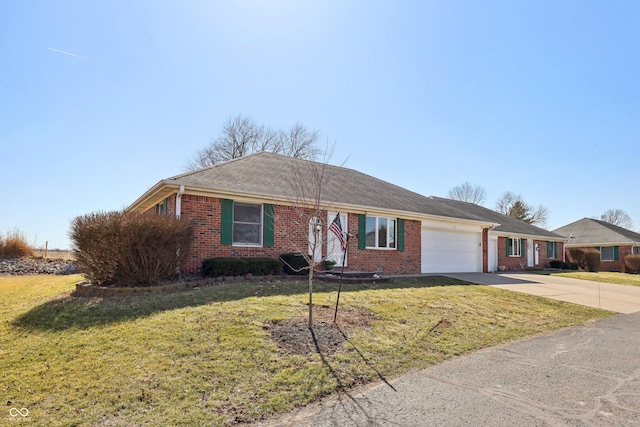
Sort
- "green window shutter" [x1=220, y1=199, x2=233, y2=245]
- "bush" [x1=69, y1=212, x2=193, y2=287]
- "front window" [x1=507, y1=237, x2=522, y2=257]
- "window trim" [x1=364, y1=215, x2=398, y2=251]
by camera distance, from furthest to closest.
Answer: "front window" [x1=507, y1=237, x2=522, y2=257] < "window trim" [x1=364, y1=215, x2=398, y2=251] < "green window shutter" [x1=220, y1=199, x2=233, y2=245] < "bush" [x1=69, y1=212, x2=193, y2=287]

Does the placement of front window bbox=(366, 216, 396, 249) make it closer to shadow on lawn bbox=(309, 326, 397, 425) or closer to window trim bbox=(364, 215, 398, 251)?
window trim bbox=(364, 215, 398, 251)

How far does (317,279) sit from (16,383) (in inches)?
328

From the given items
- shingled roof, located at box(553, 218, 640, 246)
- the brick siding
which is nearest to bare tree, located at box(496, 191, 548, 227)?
shingled roof, located at box(553, 218, 640, 246)

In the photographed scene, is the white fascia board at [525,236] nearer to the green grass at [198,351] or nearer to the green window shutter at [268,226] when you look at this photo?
the green grass at [198,351]

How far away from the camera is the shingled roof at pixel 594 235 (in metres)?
33.2

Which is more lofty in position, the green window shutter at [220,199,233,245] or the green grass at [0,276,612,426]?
the green window shutter at [220,199,233,245]

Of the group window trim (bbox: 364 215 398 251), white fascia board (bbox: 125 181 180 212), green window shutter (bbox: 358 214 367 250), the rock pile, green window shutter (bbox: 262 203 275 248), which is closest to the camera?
white fascia board (bbox: 125 181 180 212)

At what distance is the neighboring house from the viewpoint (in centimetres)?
3259

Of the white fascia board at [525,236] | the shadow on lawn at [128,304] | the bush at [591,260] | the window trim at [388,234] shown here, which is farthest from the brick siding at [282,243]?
the bush at [591,260]

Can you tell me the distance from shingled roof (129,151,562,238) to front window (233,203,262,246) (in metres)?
0.63

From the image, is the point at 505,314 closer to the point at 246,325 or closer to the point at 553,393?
the point at 553,393

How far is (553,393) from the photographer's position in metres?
4.53

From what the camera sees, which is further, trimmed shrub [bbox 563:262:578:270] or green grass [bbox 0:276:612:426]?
trimmed shrub [bbox 563:262:578:270]

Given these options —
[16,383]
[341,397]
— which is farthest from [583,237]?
[16,383]
